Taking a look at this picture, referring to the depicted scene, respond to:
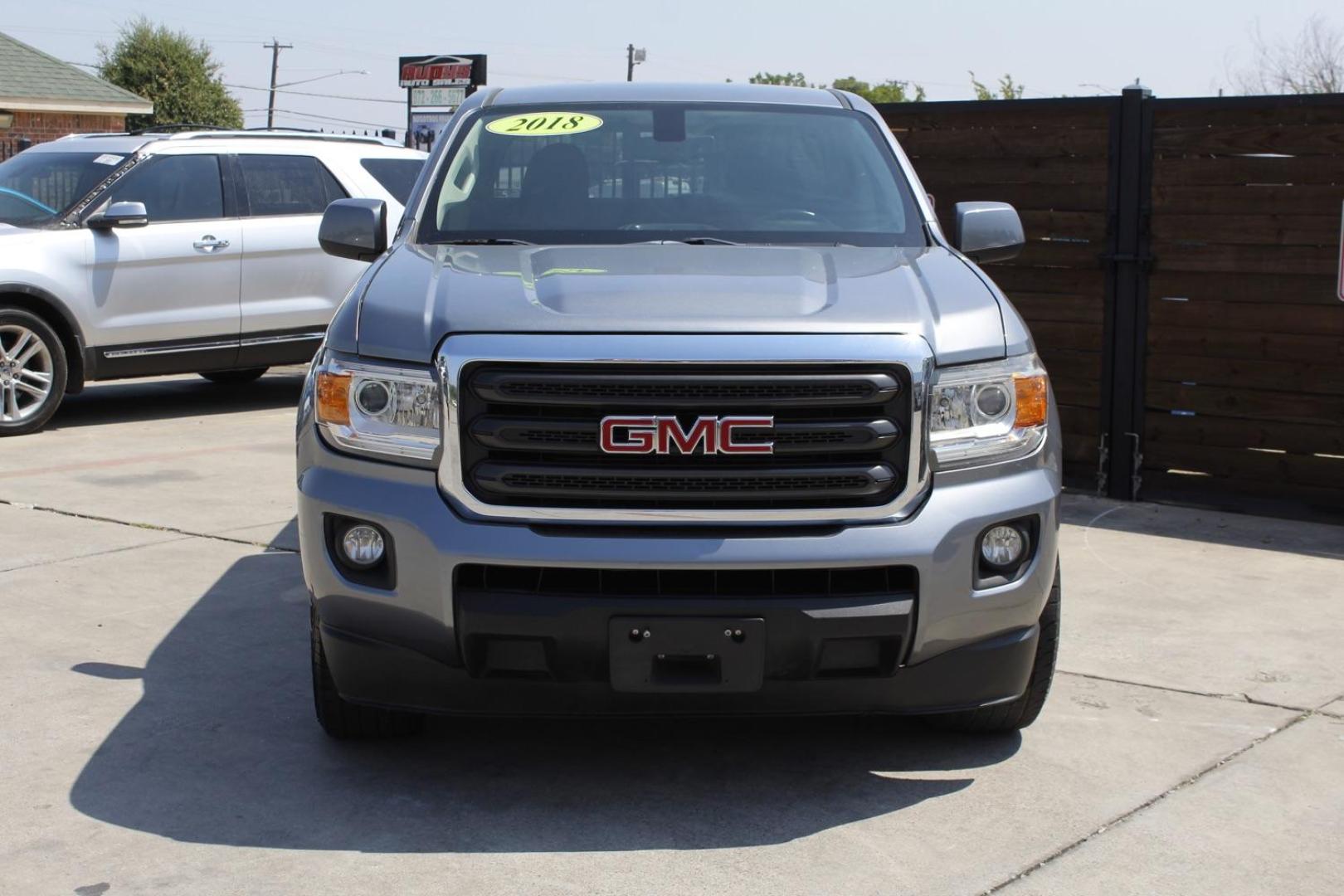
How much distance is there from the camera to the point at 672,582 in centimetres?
391

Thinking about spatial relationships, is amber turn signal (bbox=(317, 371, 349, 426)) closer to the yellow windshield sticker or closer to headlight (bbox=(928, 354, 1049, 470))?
headlight (bbox=(928, 354, 1049, 470))

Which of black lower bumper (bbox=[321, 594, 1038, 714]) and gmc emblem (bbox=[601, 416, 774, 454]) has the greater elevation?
gmc emblem (bbox=[601, 416, 774, 454])

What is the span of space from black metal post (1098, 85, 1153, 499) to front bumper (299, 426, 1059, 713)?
15.0 ft

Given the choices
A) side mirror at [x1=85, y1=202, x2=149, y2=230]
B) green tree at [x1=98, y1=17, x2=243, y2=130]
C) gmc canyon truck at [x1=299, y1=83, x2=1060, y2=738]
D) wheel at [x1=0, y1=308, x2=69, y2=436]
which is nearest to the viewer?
gmc canyon truck at [x1=299, y1=83, x2=1060, y2=738]

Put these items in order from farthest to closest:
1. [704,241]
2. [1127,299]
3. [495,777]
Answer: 1. [1127,299]
2. [704,241]
3. [495,777]

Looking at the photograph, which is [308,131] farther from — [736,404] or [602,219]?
[736,404]

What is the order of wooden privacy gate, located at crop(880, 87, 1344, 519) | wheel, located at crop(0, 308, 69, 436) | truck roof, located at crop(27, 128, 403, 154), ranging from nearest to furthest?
wooden privacy gate, located at crop(880, 87, 1344, 519)
wheel, located at crop(0, 308, 69, 436)
truck roof, located at crop(27, 128, 403, 154)

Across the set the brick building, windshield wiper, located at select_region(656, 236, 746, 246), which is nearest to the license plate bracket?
windshield wiper, located at select_region(656, 236, 746, 246)

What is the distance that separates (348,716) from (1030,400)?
2.02m

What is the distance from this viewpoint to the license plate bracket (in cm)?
382

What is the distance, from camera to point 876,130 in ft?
18.9

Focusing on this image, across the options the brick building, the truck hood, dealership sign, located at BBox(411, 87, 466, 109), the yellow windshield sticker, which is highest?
the brick building

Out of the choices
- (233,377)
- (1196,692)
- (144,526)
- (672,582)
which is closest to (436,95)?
(233,377)

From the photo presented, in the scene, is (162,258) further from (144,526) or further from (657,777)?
(657,777)
